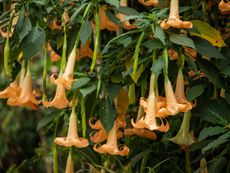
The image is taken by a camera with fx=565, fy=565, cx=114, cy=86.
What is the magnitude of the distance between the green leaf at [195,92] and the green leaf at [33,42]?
476 millimetres

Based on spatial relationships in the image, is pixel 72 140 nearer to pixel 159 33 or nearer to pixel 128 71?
pixel 128 71

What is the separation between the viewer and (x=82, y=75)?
1671 millimetres

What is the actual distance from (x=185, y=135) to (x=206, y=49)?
352 mm

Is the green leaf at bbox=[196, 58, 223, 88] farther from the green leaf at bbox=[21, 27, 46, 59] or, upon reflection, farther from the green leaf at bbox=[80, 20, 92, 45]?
the green leaf at bbox=[21, 27, 46, 59]

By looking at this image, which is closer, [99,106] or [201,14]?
[99,106]

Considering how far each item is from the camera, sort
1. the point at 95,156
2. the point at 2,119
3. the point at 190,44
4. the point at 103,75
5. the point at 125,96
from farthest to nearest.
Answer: the point at 2,119 → the point at 95,156 → the point at 125,96 → the point at 103,75 → the point at 190,44

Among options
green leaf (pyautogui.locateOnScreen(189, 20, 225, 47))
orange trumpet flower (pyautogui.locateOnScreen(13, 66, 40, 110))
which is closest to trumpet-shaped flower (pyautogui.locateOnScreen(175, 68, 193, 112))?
green leaf (pyautogui.locateOnScreen(189, 20, 225, 47))

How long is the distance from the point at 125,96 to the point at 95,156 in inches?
15.4

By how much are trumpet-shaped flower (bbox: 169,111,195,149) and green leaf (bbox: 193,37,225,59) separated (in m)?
0.27

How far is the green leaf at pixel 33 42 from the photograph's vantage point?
1722 mm

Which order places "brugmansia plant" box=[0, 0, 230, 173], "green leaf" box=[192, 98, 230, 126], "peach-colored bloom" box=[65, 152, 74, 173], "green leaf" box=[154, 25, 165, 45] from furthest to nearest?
"peach-colored bloom" box=[65, 152, 74, 173] < "green leaf" box=[192, 98, 230, 126] < "brugmansia plant" box=[0, 0, 230, 173] < "green leaf" box=[154, 25, 165, 45]

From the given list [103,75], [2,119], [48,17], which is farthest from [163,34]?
[2,119]

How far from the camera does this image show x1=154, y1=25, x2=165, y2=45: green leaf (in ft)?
4.77

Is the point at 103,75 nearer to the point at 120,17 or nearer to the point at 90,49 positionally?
the point at 120,17
